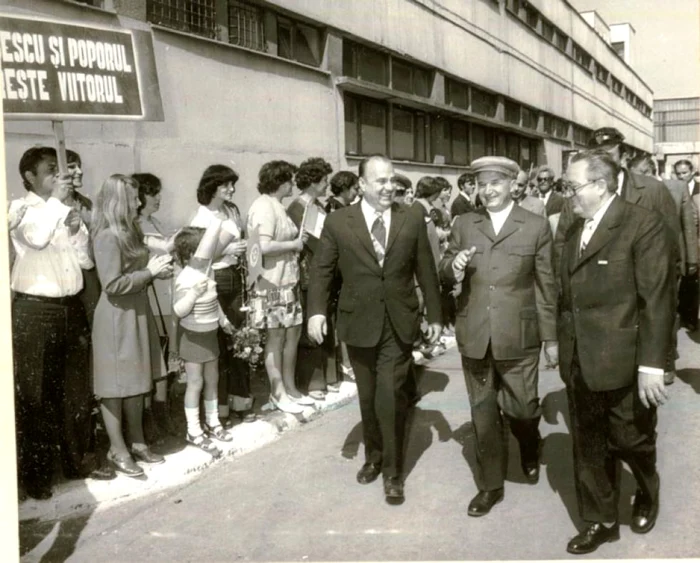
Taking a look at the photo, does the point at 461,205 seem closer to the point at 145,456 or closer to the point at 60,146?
the point at 145,456

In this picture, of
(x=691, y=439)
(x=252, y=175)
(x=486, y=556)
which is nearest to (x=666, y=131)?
(x=252, y=175)

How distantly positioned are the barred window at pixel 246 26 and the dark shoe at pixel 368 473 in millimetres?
5054

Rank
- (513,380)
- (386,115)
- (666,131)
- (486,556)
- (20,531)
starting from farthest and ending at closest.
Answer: (666,131)
(386,115)
(513,380)
(20,531)
(486,556)

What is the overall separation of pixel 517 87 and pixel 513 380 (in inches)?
517

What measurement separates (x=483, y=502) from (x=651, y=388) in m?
1.14

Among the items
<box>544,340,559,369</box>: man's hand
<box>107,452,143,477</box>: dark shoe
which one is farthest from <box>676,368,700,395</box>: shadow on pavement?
<box>107,452,143,477</box>: dark shoe

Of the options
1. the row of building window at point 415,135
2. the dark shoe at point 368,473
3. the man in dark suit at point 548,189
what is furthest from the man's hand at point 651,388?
the row of building window at point 415,135

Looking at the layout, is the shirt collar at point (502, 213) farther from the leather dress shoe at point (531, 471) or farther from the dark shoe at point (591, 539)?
the dark shoe at point (591, 539)

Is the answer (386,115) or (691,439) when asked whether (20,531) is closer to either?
(691,439)

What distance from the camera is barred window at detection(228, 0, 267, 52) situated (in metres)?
7.88

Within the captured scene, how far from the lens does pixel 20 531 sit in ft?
12.5

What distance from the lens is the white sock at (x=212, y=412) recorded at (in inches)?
196

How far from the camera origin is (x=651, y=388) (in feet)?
10.9

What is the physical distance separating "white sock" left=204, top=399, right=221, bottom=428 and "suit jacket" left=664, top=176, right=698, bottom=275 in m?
4.18
